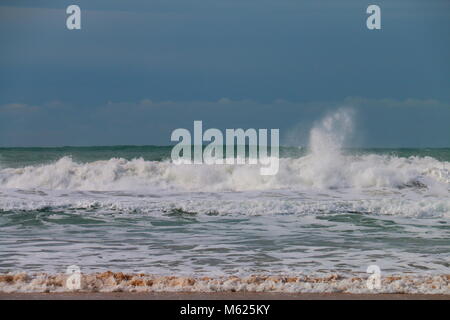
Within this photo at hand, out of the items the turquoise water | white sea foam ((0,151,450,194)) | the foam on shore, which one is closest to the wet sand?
the foam on shore

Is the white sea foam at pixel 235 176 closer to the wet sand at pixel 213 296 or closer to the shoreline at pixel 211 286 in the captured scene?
the shoreline at pixel 211 286

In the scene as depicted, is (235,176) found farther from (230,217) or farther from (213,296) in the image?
(213,296)

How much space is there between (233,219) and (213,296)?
4767 millimetres

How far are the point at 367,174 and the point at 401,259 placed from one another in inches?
264

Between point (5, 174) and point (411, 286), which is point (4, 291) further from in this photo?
point (5, 174)

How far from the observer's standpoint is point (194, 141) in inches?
849

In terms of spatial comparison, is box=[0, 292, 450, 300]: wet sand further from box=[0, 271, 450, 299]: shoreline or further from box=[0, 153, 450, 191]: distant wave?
box=[0, 153, 450, 191]: distant wave

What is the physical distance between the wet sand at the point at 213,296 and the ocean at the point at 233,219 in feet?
0.72

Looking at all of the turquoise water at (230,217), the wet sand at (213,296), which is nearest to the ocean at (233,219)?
the turquoise water at (230,217)

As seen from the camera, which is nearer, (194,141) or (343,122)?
(343,122)

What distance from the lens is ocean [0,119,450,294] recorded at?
5711 millimetres

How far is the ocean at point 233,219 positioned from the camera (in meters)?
5.71

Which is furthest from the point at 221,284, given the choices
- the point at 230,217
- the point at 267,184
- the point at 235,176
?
Result: the point at 235,176
